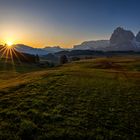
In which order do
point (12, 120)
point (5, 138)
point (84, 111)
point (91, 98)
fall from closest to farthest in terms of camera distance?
point (5, 138)
point (12, 120)
point (84, 111)
point (91, 98)

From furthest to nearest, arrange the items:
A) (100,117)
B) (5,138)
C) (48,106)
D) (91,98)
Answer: (91,98)
(48,106)
(100,117)
(5,138)

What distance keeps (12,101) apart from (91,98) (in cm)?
1137

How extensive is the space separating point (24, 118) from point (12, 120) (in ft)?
4.27

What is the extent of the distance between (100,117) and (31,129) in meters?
8.37

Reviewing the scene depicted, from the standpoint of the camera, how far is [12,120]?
1008 inches

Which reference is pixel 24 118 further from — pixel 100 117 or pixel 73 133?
pixel 100 117

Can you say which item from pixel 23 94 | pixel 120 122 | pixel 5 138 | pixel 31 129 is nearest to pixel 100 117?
pixel 120 122

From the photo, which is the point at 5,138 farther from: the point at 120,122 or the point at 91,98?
the point at 91,98

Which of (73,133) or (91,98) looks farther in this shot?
(91,98)

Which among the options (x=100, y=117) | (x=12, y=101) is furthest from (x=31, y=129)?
(x=12, y=101)

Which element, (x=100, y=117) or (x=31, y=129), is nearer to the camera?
(x=31, y=129)

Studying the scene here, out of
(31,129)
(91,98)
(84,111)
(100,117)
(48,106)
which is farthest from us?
(91,98)

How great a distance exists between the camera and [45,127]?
938 inches

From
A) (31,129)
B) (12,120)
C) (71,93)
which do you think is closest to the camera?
(31,129)
